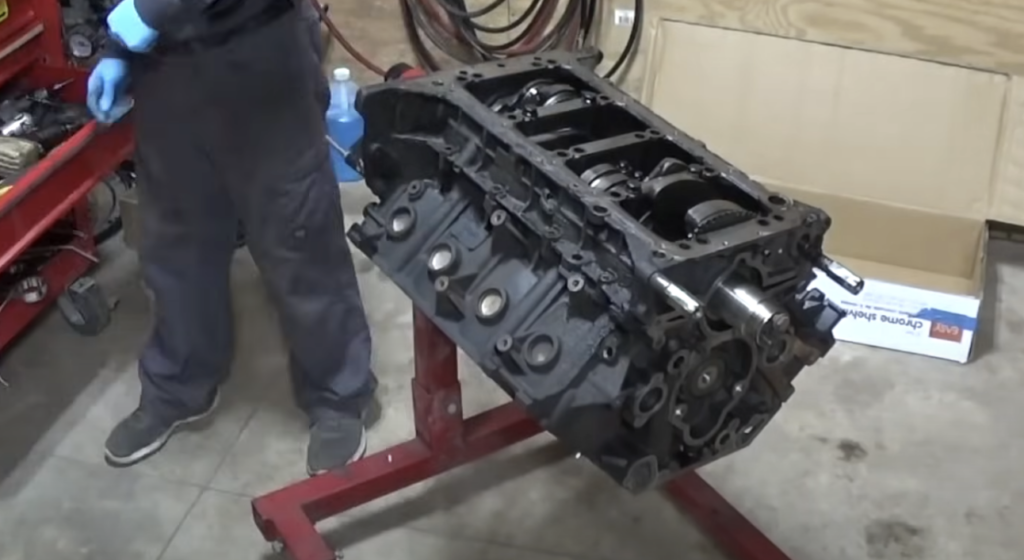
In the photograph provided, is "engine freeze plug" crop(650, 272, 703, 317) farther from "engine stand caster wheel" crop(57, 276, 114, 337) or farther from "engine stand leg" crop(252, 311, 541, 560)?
"engine stand caster wheel" crop(57, 276, 114, 337)

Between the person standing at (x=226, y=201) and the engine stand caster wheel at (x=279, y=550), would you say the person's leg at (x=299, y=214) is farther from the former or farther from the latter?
the engine stand caster wheel at (x=279, y=550)

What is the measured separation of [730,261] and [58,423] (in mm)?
1276

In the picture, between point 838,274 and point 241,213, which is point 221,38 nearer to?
point 241,213

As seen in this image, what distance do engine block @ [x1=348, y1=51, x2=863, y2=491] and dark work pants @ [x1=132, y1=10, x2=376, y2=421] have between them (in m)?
0.21

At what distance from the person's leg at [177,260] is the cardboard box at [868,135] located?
1.11 meters

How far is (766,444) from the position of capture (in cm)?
214

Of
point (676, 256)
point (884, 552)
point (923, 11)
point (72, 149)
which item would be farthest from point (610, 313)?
point (923, 11)

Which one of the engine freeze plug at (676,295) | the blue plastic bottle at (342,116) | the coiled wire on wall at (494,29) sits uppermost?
the engine freeze plug at (676,295)

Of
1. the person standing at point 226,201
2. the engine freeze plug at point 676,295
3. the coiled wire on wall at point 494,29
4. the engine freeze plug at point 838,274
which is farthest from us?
the coiled wire on wall at point 494,29

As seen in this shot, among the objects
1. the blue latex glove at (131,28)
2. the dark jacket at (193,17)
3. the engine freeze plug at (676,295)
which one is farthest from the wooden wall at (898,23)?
the engine freeze plug at (676,295)

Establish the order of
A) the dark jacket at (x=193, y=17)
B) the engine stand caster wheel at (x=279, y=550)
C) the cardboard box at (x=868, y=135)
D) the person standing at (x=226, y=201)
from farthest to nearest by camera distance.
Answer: the cardboard box at (x=868, y=135), the engine stand caster wheel at (x=279, y=550), the person standing at (x=226, y=201), the dark jacket at (x=193, y=17)

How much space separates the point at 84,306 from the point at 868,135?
61.7 inches

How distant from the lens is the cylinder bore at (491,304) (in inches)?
58.5

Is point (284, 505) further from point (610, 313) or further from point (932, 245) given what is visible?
point (932, 245)
